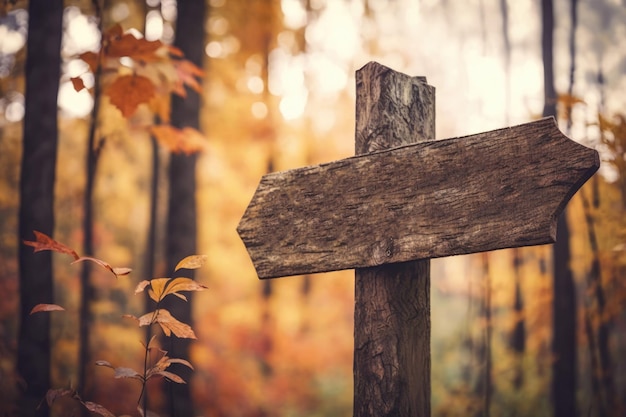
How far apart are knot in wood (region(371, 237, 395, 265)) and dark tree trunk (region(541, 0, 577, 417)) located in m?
5.28

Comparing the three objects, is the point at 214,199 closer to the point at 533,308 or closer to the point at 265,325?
the point at 265,325

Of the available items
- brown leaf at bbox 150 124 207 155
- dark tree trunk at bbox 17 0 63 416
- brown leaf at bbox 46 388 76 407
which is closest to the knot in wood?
brown leaf at bbox 46 388 76 407

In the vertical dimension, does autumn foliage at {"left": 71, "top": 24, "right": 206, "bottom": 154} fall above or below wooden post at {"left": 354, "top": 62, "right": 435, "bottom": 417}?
above

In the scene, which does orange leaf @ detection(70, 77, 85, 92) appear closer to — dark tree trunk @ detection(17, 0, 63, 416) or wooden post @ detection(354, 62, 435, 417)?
dark tree trunk @ detection(17, 0, 63, 416)

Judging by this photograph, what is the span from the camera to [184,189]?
5.44 m

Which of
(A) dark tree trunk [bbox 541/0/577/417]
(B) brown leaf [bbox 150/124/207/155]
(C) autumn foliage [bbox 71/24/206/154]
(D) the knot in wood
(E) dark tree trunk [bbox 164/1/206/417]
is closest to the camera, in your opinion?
(D) the knot in wood

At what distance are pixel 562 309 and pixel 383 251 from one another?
5.58 metres

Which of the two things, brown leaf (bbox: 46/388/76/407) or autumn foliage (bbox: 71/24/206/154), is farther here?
autumn foliage (bbox: 71/24/206/154)

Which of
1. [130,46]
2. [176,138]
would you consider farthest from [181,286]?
[176,138]

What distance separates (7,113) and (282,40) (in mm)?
5693

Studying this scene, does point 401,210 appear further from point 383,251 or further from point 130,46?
point 130,46

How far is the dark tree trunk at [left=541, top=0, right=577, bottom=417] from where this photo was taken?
608 centimetres

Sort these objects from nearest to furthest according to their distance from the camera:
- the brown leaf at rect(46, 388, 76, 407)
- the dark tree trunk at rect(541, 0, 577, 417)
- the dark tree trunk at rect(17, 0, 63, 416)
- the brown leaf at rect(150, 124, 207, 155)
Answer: the brown leaf at rect(46, 388, 76, 407) → the dark tree trunk at rect(17, 0, 63, 416) → the brown leaf at rect(150, 124, 207, 155) → the dark tree trunk at rect(541, 0, 577, 417)

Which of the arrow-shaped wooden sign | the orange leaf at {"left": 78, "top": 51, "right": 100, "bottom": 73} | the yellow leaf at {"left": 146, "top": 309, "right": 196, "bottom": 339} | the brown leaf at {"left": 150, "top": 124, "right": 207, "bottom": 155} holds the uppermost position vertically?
the orange leaf at {"left": 78, "top": 51, "right": 100, "bottom": 73}
